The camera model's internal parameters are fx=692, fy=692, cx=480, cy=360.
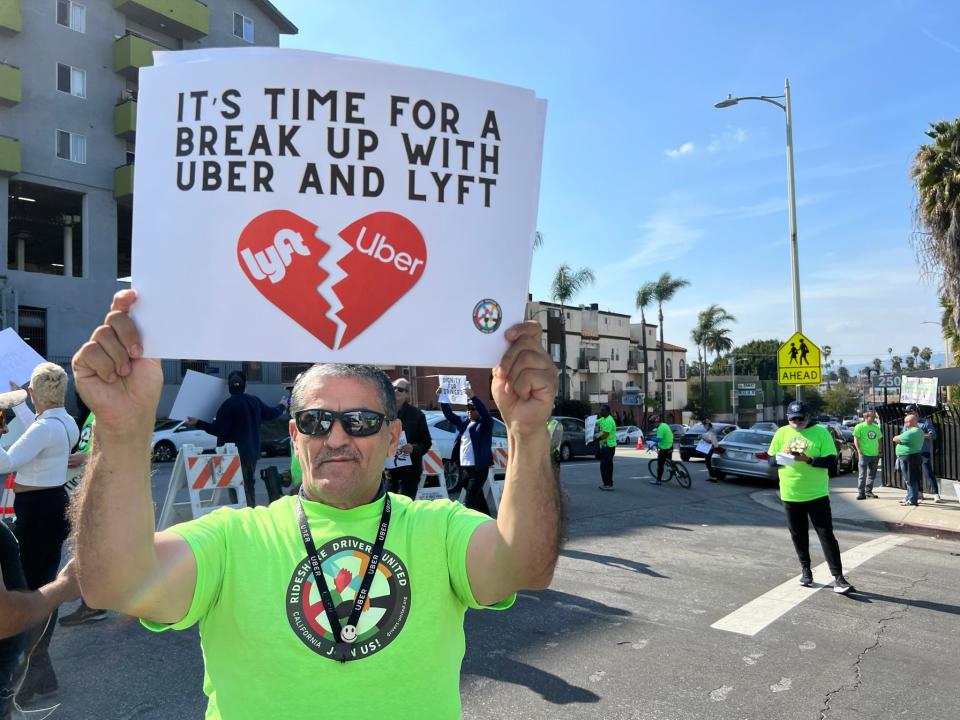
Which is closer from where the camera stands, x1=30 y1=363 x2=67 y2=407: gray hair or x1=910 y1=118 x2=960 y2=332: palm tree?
x1=30 y1=363 x2=67 y2=407: gray hair

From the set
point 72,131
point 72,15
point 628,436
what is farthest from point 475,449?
point 628,436

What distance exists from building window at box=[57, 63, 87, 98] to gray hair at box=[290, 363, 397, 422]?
31.2 meters

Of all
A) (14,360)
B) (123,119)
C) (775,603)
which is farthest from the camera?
(123,119)

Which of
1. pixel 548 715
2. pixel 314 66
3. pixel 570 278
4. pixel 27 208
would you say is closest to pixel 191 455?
pixel 548 715

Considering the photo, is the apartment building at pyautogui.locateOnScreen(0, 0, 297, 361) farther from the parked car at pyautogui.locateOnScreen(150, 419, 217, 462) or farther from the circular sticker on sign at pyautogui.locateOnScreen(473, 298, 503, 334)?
the circular sticker on sign at pyautogui.locateOnScreen(473, 298, 503, 334)

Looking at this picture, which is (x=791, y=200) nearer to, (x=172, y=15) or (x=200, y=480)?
(x=200, y=480)

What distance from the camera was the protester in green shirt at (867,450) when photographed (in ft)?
44.0

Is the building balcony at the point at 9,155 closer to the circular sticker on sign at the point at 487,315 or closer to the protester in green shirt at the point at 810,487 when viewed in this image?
the protester in green shirt at the point at 810,487

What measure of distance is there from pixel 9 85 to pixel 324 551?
29690 millimetres

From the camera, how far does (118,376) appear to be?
1.59 m

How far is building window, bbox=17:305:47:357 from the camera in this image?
25.2m

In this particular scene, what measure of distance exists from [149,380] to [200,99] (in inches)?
29.1

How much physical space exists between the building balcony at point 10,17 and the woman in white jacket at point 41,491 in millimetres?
27168

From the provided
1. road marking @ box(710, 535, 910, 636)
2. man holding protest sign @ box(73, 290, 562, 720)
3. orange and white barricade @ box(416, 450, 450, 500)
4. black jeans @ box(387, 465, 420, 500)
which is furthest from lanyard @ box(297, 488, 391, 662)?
orange and white barricade @ box(416, 450, 450, 500)
